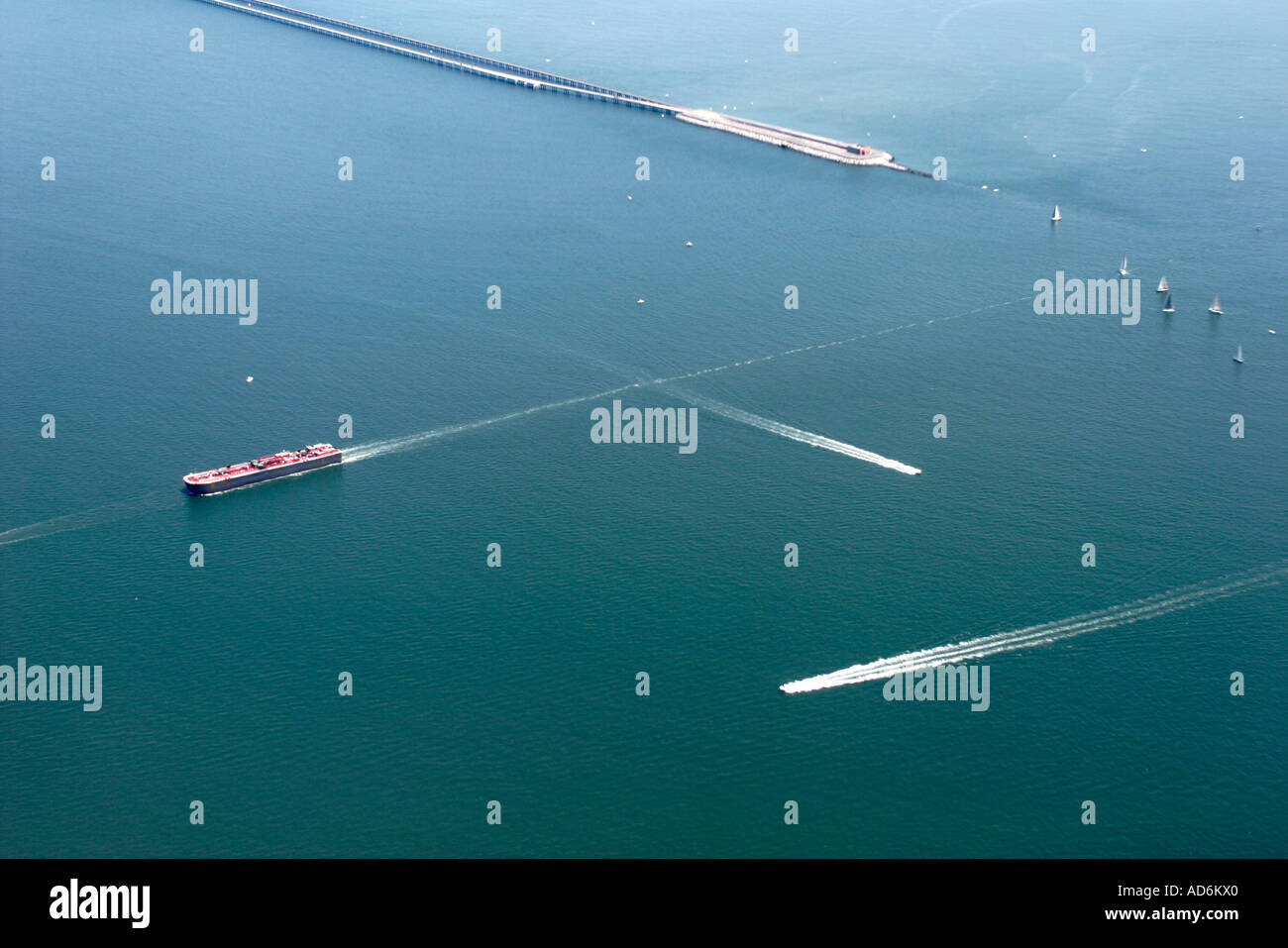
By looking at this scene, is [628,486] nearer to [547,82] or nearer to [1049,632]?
[1049,632]

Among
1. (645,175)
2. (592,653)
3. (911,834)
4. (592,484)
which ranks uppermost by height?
(645,175)

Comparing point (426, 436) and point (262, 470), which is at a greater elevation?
point (426, 436)

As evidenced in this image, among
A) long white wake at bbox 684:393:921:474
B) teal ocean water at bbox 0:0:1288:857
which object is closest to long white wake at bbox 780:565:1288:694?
teal ocean water at bbox 0:0:1288:857

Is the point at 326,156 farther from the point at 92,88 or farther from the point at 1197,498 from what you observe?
the point at 1197,498

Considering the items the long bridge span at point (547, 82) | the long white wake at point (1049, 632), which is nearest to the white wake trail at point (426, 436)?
the long white wake at point (1049, 632)

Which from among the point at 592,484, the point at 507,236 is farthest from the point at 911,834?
the point at 507,236

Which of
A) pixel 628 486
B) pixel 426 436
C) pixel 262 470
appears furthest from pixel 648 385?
pixel 262 470
